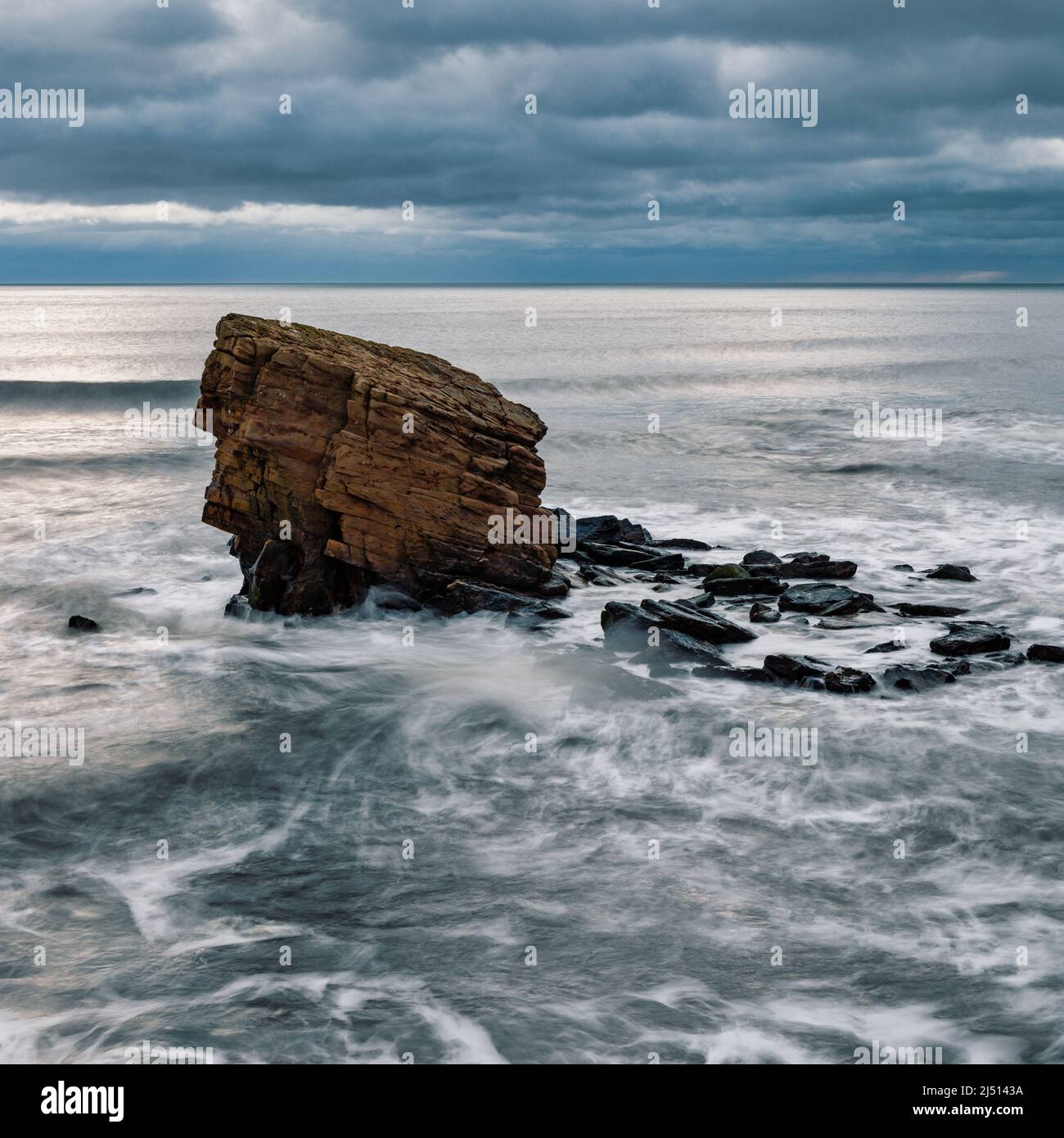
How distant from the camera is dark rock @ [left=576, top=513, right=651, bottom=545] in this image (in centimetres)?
2466

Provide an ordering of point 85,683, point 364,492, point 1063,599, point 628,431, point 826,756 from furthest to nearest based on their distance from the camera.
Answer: point 628,431 < point 1063,599 < point 364,492 < point 85,683 < point 826,756

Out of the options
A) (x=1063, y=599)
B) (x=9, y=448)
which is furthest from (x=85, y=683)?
(x=9, y=448)

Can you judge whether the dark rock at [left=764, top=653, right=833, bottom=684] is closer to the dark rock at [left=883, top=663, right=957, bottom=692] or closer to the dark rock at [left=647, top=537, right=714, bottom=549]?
the dark rock at [left=883, top=663, right=957, bottom=692]

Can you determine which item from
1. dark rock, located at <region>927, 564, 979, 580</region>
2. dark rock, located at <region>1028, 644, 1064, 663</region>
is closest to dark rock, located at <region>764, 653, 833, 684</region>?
dark rock, located at <region>1028, 644, 1064, 663</region>

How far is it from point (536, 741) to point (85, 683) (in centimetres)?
731

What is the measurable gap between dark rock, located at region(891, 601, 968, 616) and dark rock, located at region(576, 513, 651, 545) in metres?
6.52

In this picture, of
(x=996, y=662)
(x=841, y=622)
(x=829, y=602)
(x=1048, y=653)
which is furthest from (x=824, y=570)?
(x=1048, y=653)

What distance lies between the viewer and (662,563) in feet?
75.6

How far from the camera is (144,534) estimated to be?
90.3 ft

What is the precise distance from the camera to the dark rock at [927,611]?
1956 cm

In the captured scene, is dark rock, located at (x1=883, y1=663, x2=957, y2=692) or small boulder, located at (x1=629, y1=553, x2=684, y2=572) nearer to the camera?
dark rock, located at (x1=883, y1=663, x2=957, y2=692)

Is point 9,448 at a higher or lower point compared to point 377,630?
higher

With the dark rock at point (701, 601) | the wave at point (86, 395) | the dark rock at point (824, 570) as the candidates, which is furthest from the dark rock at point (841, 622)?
the wave at point (86, 395)
